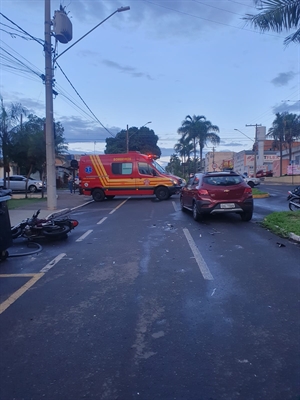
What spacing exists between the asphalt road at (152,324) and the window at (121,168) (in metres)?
13.7

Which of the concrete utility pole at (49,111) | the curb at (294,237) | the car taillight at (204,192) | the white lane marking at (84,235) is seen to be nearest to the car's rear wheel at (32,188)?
the concrete utility pole at (49,111)

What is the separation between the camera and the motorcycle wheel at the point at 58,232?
30.1 feet

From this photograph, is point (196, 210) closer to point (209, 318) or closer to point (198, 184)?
point (198, 184)

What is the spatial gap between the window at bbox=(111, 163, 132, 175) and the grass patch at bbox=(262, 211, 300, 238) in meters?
11.3

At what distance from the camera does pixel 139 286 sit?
223 inches

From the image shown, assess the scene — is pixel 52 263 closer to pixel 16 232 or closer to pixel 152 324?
pixel 16 232

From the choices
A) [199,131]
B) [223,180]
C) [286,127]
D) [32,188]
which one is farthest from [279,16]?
[286,127]

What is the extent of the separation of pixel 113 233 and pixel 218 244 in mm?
3191

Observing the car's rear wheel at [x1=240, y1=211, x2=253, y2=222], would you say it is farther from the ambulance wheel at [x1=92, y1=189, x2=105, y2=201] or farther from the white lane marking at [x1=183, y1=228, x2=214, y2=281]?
the ambulance wheel at [x1=92, y1=189, x2=105, y2=201]

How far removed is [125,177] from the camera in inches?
861

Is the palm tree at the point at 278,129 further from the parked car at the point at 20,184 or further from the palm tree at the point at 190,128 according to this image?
the parked car at the point at 20,184

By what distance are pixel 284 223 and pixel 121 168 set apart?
1297 cm

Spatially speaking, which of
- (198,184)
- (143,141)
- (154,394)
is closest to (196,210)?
(198,184)

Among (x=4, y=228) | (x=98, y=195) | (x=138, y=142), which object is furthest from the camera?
(x=138, y=142)
